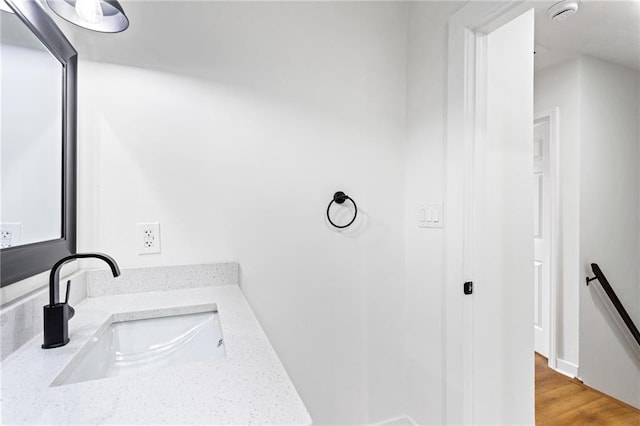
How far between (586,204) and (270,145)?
8.31 ft

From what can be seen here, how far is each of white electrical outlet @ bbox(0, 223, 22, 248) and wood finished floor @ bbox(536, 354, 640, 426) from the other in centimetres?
269

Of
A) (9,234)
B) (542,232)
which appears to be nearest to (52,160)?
(9,234)

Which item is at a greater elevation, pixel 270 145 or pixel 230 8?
pixel 230 8

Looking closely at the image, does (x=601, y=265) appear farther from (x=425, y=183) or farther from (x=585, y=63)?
(x=425, y=183)

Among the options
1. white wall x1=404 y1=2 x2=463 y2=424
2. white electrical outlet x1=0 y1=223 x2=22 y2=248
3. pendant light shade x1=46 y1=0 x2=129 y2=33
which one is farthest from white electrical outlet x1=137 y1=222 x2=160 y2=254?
white wall x1=404 y1=2 x2=463 y2=424

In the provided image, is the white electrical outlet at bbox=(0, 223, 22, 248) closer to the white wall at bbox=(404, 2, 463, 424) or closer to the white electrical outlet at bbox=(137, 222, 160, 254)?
the white electrical outlet at bbox=(137, 222, 160, 254)

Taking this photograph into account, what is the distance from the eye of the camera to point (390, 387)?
5.65 ft

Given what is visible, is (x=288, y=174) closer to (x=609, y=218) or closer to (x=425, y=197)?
(x=425, y=197)

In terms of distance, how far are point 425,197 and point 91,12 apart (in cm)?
146

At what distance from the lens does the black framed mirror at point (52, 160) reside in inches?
31.0

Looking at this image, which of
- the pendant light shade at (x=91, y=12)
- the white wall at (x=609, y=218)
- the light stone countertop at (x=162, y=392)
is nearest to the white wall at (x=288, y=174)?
the pendant light shade at (x=91, y=12)

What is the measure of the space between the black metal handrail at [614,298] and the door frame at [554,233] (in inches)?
8.9

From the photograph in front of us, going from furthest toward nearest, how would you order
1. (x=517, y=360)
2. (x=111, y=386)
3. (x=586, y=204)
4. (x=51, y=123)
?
(x=586, y=204) → (x=517, y=360) → (x=51, y=123) → (x=111, y=386)

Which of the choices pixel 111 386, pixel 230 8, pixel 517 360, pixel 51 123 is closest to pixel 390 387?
pixel 517 360
